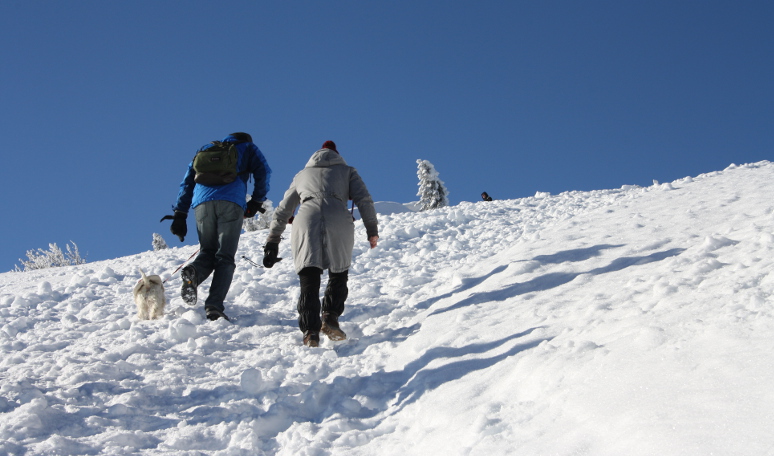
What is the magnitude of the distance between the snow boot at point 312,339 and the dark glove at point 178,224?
7.44ft

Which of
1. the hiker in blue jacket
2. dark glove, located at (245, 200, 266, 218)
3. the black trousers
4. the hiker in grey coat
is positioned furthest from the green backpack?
the black trousers

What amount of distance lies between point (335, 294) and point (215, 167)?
2103 millimetres

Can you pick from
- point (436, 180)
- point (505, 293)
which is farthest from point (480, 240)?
point (436, 180)

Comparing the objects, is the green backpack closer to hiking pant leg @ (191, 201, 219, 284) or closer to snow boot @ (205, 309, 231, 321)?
hiking pant leg @ (191, 201, 219, 284)

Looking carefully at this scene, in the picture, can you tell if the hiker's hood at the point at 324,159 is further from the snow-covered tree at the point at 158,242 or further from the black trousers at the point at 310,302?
the snow-covered tree at the point at 158,242

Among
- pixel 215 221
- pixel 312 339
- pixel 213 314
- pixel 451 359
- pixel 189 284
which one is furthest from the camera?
pixel 215 221

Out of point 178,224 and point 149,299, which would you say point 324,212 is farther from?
point 149,299

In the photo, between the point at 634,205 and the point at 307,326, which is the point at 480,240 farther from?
the point at 307,326

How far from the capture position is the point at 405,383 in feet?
14.3

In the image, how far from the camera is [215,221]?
21.3 ft

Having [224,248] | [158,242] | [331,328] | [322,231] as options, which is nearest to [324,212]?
[322,231]

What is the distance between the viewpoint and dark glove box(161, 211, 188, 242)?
6.65 metres

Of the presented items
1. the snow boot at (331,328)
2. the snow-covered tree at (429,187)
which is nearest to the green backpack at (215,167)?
the snow boot at (331,328)

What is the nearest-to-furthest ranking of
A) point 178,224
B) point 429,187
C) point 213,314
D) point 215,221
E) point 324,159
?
point 324,159 < point 213,314 < point 215,221 < point 178,224 < point 429,187
